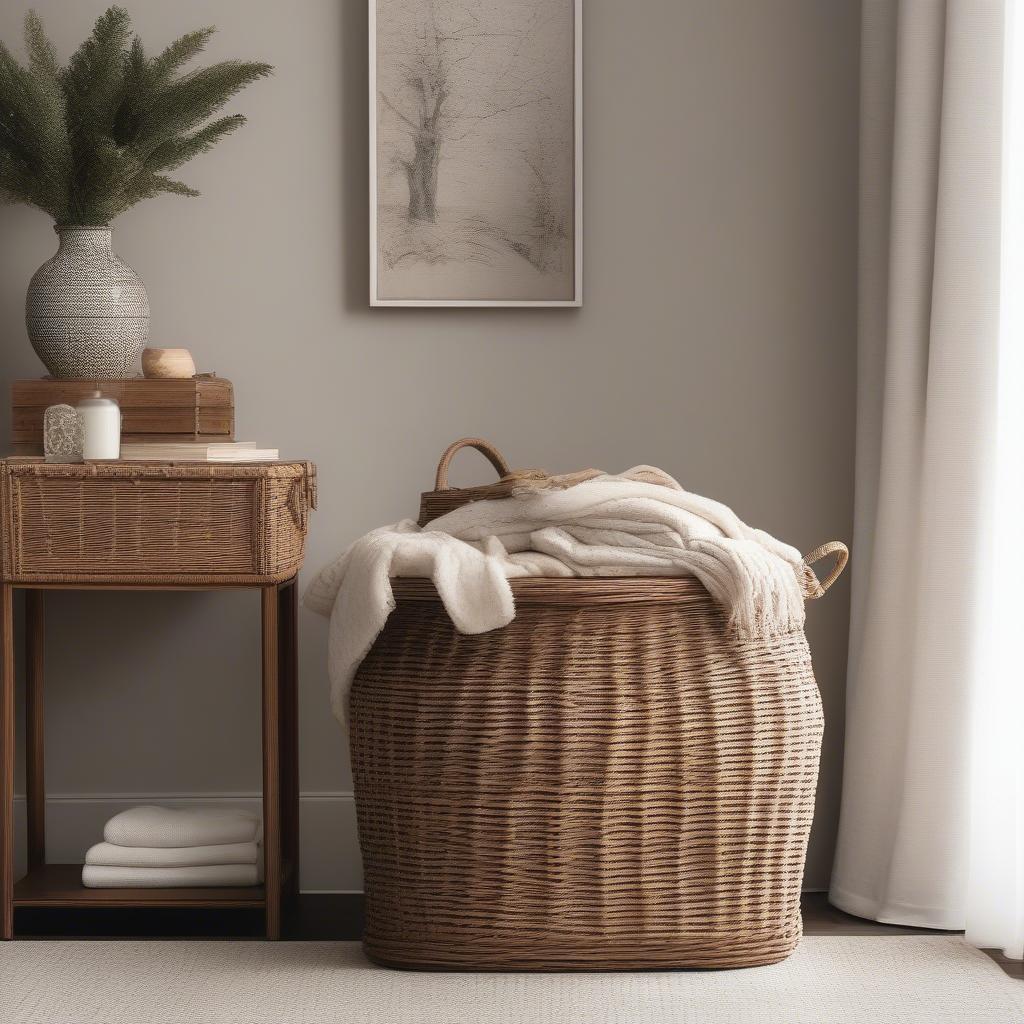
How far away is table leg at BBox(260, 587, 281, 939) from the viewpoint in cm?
182

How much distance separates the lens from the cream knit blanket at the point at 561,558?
158cm

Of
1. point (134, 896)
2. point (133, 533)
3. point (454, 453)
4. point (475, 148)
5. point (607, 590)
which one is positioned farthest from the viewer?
point (475, 148)

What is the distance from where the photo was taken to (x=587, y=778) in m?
1.58

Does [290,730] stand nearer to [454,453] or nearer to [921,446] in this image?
[454,453]

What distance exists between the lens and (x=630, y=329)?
2.22 metres

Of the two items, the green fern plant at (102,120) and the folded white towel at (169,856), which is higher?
the green fern plant at (102,120)

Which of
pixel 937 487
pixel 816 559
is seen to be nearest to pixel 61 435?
pixel 816 559

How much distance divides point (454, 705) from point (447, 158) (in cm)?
104

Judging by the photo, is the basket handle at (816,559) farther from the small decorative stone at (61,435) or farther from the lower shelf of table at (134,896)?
the small decorative stone at (61,435)

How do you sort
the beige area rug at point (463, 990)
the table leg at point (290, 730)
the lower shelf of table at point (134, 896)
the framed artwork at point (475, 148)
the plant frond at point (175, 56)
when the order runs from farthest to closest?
the framed artwork at point (475, 148) < the table leg at point (290, 730) < the plant frond at point (175, 56) < the lower shelf of table at point (134, 896) < the beige area rug at point (463, 990)

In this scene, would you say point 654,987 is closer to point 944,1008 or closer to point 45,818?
point 944,1008

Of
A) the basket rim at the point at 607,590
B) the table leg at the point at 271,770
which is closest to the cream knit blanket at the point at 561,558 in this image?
the basket rim at the point at 607,590

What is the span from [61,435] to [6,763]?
0.48m

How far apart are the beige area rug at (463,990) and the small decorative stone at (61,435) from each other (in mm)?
716
